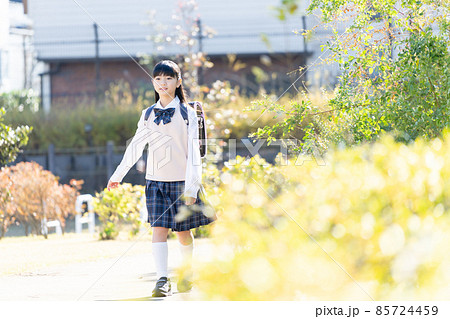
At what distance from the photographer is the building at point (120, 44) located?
15219 millimetres

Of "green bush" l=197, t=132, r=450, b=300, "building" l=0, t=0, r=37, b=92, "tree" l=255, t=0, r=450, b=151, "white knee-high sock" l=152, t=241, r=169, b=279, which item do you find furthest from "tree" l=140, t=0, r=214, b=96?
"green bush" l=197, t=132, r=450, b=300

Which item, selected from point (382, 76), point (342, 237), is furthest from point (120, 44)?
point (342, 237)

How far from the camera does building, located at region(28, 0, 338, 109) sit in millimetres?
15219

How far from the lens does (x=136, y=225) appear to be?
28.3 feet

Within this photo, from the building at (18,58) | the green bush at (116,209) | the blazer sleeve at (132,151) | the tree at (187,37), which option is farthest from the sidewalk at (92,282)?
the building at (18,58)

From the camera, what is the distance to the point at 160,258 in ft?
13.5

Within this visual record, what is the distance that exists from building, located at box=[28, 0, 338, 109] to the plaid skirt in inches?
387

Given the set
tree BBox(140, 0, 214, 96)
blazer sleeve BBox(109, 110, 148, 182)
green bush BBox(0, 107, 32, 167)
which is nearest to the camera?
blazer sleeve BBox(109, 110, 148, 182)

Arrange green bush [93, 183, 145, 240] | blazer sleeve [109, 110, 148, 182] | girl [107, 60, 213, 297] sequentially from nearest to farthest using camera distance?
girl [107, 60, 213, 297] → blazer sleeve [109, 110, 148, 182] → green bush [93, 183, 145, 240]

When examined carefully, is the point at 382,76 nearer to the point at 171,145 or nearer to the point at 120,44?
the point at 171,145

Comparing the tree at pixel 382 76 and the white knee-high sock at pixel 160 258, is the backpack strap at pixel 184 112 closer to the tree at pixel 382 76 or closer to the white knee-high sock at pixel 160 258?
the white knee-high sock at pixel 160 258

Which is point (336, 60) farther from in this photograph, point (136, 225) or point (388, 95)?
point (136, 225)

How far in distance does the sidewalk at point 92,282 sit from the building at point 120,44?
853 cm

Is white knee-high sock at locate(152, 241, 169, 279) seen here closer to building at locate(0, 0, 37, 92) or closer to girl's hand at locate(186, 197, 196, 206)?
girl's hand at locate(186, 197, 196, 206)
